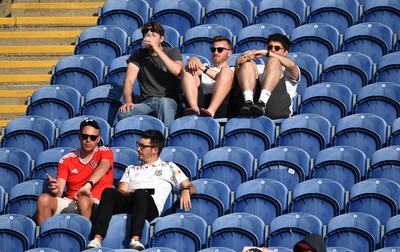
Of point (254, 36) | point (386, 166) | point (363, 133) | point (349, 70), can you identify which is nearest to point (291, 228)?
point (386, 166)

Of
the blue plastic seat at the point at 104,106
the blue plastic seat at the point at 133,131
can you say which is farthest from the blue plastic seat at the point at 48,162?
the blue plastic seat at the point at 104,106

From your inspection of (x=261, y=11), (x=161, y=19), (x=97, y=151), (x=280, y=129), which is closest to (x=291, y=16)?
(x=261, y=11)

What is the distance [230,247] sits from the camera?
1101cm

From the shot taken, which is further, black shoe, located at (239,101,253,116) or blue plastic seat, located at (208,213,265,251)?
black shoe, located at (239,101,253,116)

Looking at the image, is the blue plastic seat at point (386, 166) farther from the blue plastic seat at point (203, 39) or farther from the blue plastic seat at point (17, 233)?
the blue plastic seat at point (17, 233)

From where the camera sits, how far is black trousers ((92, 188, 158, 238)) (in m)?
10.9

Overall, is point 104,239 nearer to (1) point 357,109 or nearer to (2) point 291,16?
(1) point 357,109

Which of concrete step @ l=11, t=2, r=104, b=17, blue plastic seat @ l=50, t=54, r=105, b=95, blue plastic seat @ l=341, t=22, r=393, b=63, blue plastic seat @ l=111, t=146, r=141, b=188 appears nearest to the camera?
blue plastic seat @ l=111, t=146, r=141, b=188

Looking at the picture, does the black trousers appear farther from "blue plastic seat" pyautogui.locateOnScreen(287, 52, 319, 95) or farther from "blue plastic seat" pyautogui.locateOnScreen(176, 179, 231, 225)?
"blue plastic seat" pyautogui.locateOnScreen(287, 52, 319, 95)

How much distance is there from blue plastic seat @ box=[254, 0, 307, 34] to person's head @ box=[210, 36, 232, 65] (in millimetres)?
1606

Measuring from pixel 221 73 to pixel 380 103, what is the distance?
1400mm

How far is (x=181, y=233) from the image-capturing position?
432 inches

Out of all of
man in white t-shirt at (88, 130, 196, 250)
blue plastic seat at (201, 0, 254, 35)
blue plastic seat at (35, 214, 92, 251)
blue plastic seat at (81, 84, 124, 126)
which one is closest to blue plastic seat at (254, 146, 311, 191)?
man in white t-shirt at (88, 130, 196, 250)

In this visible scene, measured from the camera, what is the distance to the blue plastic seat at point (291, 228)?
10914mm
